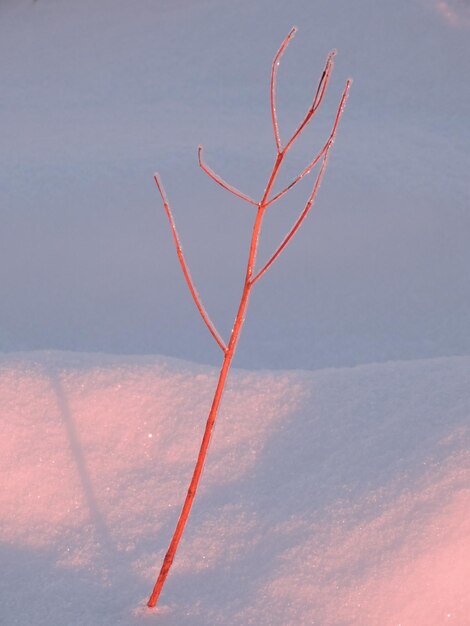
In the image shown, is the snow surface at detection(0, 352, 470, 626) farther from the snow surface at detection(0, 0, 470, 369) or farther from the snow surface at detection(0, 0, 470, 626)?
the snow surface at detection(0, 0, 470, 369)

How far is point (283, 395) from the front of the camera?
2262mm

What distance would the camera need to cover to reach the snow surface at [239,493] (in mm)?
1660

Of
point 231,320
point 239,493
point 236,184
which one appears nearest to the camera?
point 239,493

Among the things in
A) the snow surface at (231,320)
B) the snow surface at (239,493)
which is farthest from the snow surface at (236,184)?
the snow surface at (239,493)

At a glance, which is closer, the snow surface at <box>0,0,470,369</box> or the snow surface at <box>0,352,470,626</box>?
the snow surface at <box>0,352,470,626</box>

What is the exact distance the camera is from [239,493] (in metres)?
1.98

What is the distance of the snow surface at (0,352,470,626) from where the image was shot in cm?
166

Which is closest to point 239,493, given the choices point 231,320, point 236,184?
point 231,320

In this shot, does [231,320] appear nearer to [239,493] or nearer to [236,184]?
[236,184]

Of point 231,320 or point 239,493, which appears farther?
point 231,320

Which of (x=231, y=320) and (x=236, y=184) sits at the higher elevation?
(x=236, y=184)

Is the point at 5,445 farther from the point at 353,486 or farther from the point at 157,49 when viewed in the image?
the point at 157,49

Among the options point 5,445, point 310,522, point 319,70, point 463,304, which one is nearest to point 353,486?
point 310,522

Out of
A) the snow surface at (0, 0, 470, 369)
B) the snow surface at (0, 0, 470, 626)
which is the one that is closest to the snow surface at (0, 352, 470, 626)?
the snow surface at (0, 0, 470, 626)
